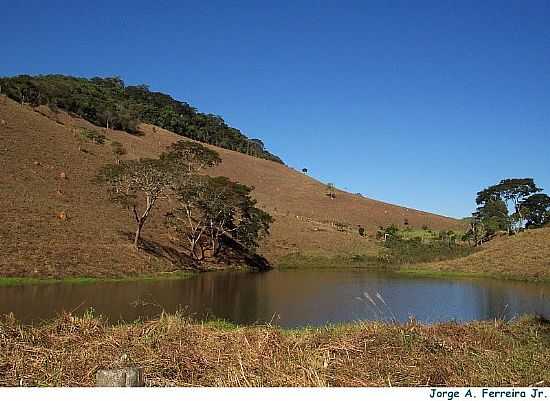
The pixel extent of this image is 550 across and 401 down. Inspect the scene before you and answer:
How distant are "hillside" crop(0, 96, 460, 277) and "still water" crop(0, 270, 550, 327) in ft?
12.7

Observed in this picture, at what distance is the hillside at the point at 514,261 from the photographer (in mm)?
38781

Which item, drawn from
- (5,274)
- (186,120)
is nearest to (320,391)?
(5,274)

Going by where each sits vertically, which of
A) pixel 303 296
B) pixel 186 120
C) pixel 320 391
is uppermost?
pixel 186 120

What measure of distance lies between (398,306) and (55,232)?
838 inches

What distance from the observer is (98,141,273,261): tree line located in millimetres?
36594

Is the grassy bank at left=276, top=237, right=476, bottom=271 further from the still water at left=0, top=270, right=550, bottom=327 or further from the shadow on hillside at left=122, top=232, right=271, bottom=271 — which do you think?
the still water at left=0, top=270, right=550, bottom=327

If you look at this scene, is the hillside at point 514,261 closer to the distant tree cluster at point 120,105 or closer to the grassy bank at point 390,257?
the grassy bank at point 390,257

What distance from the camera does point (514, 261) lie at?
Answer: 41.2 meters

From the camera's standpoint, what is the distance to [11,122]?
49.5m

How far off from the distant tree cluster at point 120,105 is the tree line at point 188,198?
117 feet

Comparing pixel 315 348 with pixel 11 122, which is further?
pixel 11 122

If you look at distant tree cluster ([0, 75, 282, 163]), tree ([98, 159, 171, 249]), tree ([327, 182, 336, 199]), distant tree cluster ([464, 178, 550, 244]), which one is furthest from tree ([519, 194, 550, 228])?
distant tree cluster ([0, 75, 282, 163])

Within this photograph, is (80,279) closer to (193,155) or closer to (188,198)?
(188,198)

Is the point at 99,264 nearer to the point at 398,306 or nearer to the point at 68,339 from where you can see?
the point at 398,306
